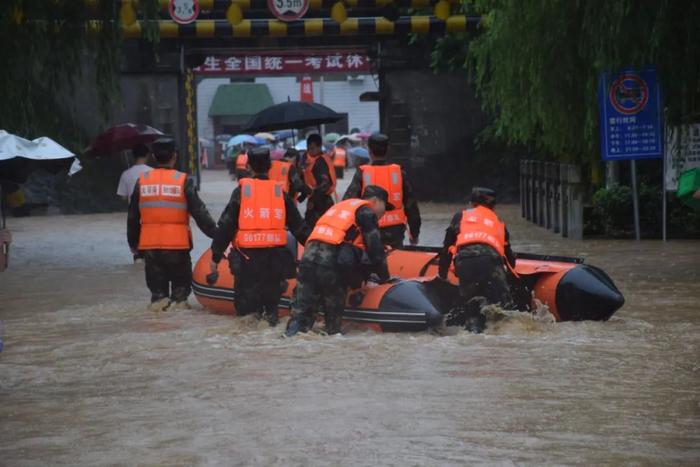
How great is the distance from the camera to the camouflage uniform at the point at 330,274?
11.2 metres

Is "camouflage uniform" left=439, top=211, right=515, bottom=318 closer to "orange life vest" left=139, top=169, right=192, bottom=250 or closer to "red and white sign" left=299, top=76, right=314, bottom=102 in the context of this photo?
"orange life vest" left=139, top=169, right=192, bottom=250

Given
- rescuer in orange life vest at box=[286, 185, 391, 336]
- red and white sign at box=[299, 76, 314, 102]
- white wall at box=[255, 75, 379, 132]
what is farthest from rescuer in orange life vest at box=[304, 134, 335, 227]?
white wall at box=[255, 75, 379, 132]

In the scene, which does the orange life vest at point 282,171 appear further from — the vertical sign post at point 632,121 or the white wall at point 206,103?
the white wall at point 206,103

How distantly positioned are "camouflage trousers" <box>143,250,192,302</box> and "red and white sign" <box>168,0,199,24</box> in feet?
40.5

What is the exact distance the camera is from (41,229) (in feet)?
86.8

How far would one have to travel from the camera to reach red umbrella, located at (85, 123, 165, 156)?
65.6 feet

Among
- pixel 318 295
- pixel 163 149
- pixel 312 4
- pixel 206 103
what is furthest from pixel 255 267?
pixel 206 103

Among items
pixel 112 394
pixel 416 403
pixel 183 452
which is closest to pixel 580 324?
pixel 416 403

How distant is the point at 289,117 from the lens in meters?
18.3

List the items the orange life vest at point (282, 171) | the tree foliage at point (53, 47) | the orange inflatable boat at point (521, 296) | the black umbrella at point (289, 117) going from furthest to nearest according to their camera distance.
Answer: the black umbrella at point (289, 117), the orange life vest at point (282, 171), the tree foliage at point (53, 47), the orange inflatable boat at point (521, 296)

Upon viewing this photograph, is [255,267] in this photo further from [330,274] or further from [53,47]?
[53,47]

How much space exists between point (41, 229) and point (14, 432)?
1878cm

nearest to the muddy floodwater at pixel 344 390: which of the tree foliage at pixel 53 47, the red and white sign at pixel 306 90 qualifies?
the tree foliage at pixel 53 47

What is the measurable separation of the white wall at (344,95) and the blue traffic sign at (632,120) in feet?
167
